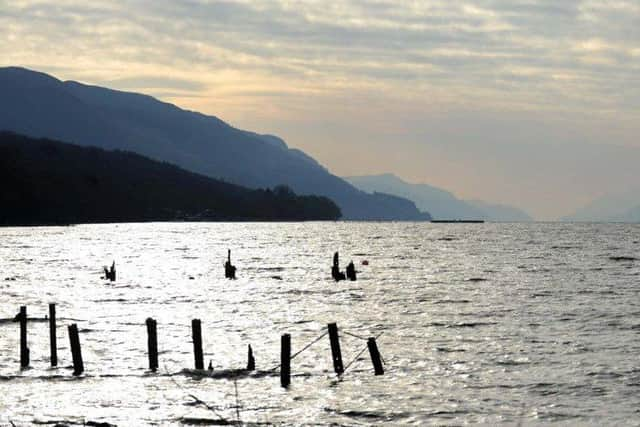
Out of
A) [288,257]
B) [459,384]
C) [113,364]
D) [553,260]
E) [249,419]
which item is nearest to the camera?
[249,419]

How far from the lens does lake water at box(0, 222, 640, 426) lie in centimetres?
3188

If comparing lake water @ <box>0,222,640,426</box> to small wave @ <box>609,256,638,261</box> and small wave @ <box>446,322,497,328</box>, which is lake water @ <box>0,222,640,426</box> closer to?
small wave @ <box>446,322,497,328</box>

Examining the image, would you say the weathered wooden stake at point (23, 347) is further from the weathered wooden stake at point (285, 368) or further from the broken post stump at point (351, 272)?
the broken post stump at point (351, 272)

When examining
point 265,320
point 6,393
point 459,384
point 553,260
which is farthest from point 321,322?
point 553,260

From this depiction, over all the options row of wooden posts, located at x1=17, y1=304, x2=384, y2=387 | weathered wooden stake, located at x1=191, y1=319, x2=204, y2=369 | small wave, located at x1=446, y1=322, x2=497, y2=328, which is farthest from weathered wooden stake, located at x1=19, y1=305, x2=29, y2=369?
small wave, located at x1=446, y1=322, x2=497, y2=328

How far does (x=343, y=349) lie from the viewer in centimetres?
4603

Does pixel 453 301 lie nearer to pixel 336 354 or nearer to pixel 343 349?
pixel 343 349

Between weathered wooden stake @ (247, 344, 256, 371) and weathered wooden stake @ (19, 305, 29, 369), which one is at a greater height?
weathered wooden stake @ (19, 305, 29, 369)

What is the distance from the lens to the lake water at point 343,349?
31875 millimetres

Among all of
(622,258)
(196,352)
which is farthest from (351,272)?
(622,258)

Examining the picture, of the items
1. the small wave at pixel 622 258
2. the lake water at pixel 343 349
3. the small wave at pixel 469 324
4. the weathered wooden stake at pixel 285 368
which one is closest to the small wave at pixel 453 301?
the lake water at pixel 343 349

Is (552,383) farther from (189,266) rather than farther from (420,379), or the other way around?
(189,266)

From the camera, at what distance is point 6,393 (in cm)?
3403

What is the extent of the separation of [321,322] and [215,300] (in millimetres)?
19065
